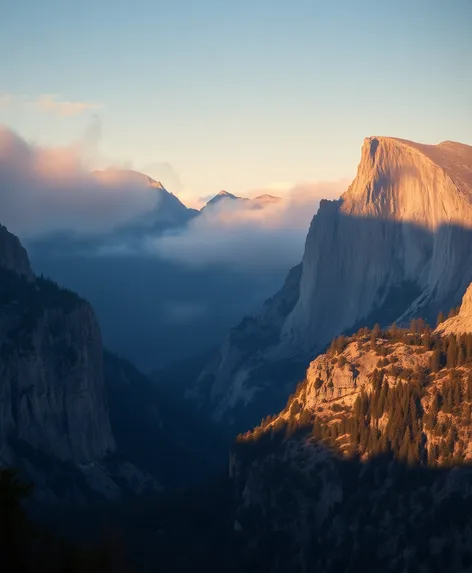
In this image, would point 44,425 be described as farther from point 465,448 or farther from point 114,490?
point 465,448

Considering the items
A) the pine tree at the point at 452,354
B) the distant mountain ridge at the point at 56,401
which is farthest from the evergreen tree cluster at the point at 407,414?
the distant mountain ridge at the point at 56,401

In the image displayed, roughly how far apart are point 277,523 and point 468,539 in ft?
76.0

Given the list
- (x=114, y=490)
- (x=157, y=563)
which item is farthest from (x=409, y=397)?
(x=114, y=490)

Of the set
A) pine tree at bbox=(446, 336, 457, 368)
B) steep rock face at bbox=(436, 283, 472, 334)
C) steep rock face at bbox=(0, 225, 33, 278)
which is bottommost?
pine tree at bbox=(446, 336, 457, 368)

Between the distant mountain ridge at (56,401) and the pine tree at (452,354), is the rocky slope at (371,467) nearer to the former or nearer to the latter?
the pine tree at (452,354)

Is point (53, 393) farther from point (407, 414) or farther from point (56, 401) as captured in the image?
point (407, 414)

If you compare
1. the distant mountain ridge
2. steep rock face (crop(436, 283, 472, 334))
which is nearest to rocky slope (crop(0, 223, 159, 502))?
the distant mountain ridge

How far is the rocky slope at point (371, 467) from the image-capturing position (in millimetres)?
101000

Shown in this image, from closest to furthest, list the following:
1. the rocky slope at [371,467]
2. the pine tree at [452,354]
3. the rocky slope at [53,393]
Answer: the rocky slope at [371,467]
the pine tree at [452,354]
the rocky slope at [53,393]

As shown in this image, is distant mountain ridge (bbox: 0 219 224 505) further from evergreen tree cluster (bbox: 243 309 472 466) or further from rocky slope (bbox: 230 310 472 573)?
evergreen tree cluster (bbox: 243 309 472 466)

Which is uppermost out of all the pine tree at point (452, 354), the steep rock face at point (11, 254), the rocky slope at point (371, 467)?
the steep rock face at point (11, 254)

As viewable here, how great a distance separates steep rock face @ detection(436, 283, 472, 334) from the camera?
12461 cm

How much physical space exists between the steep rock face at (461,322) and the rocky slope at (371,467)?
1.86 m

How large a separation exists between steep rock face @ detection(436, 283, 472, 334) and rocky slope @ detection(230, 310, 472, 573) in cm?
186
